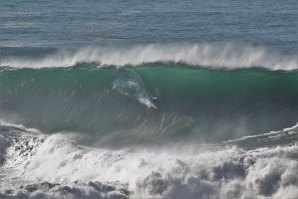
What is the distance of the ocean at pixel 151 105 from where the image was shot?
16.0 m

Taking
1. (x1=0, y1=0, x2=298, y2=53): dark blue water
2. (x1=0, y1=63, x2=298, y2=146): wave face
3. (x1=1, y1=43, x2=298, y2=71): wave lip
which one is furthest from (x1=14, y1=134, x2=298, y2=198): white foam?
(x1=0, y1=0, x2=298, y2=53): dark blue water

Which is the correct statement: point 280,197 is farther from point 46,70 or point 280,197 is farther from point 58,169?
point 46,70

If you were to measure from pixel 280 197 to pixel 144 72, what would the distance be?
31.2 ft

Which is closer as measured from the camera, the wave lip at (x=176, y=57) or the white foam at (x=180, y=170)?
the white foam at (x=180, y=170)

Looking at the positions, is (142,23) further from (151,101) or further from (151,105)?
(151,105)

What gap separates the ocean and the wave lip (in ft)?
0.16

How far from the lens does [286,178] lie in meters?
15.3

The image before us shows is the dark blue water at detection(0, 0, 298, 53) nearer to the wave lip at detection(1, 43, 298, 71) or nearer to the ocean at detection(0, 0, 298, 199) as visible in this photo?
the ocean at detection(0, 0, 298, 199)

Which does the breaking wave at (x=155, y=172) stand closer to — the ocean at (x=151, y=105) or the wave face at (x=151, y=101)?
the ocean at (x=151, y=105)

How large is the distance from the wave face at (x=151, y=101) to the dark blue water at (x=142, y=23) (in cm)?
316

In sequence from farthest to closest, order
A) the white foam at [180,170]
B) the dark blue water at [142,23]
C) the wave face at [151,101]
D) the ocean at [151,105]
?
the dark blue water at [142,23]
the wave face at [151,101]
the ocean at [151,105]
the white foam at [180,170]

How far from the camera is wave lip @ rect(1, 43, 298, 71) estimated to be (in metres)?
23.3

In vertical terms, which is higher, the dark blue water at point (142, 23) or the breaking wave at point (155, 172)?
the dark blue water at point (142, 23)

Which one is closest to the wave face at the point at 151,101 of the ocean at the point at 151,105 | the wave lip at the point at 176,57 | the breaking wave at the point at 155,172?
the ocean at the point at 151,105
